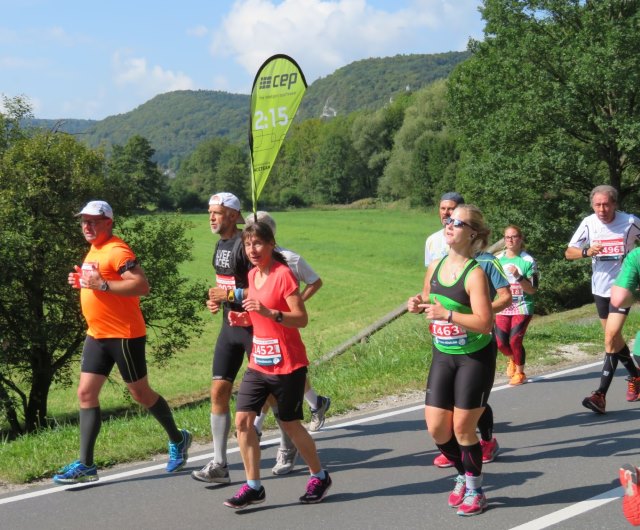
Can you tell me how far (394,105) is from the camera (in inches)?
5012

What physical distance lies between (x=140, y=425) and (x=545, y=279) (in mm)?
21963

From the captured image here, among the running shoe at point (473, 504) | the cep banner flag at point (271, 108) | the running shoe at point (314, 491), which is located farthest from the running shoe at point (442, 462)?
the cep banner flag at point (271, 108)

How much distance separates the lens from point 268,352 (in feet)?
16.5

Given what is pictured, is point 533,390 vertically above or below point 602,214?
below

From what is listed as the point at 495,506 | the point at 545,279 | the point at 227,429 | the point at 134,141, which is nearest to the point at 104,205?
the point at 227,429

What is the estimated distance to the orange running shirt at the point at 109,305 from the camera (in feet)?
19.0

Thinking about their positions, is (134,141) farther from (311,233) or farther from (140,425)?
(140,425)

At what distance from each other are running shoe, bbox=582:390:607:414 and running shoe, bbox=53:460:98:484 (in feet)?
14.2

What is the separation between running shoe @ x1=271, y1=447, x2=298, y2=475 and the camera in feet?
19.3

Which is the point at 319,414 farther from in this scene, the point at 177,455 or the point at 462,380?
the point at 462,380

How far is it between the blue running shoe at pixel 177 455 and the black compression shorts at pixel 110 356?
64 cm

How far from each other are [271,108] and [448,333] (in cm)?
304

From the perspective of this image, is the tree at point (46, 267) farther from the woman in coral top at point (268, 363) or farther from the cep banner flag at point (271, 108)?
the woman in coral top at point (268, 363)

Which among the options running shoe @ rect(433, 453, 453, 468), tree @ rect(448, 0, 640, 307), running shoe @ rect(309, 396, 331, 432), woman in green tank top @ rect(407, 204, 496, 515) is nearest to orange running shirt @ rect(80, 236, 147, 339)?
running shoe @ rect(309, 396, 331, 432)
